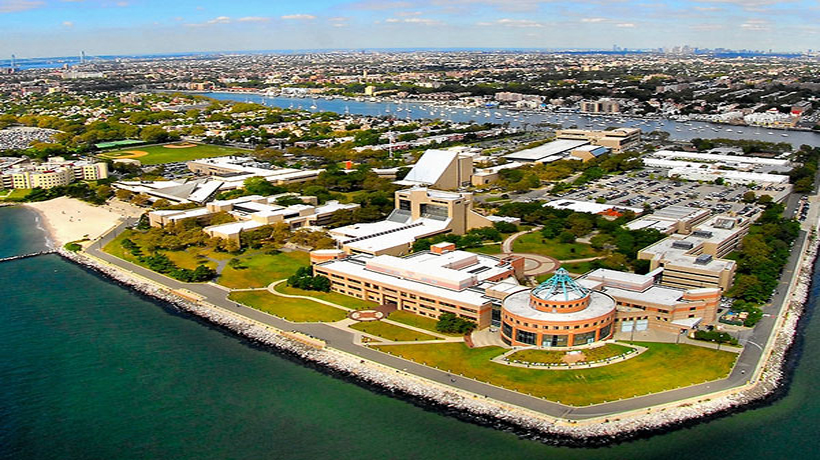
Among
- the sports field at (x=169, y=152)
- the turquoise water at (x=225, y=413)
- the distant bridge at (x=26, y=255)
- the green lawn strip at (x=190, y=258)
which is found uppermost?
the sports field at (x=169, y=152)

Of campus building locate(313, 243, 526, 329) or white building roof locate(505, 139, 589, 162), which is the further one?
white building roof locate(505, 139, 589, 162)

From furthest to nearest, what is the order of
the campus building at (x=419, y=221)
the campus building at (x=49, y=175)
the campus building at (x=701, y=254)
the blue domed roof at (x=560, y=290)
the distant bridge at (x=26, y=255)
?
the campus building at (x=49, y=175) < the distant bridge at (x=26, y=255) < the campus building at (x=419, y=221) < the campus building at (x=701, y=254) < the blue domed roof at (x=560, y=290)

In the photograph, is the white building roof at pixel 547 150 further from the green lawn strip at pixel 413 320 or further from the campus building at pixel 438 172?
the green lawn strip at pixel 413 320

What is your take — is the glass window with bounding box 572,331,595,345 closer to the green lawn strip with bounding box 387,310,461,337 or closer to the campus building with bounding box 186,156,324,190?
the green lawn strip with bounding box 387,310,461,337

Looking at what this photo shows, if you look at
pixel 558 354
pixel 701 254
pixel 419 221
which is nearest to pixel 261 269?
pixel 419 221

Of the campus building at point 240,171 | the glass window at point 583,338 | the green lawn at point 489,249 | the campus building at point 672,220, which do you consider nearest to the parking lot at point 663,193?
the campus building at point 672,220

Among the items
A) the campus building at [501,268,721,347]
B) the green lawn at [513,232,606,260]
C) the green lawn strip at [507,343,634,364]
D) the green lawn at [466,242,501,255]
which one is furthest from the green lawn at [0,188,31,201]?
the green lawn strip at [507,343,634,364]
